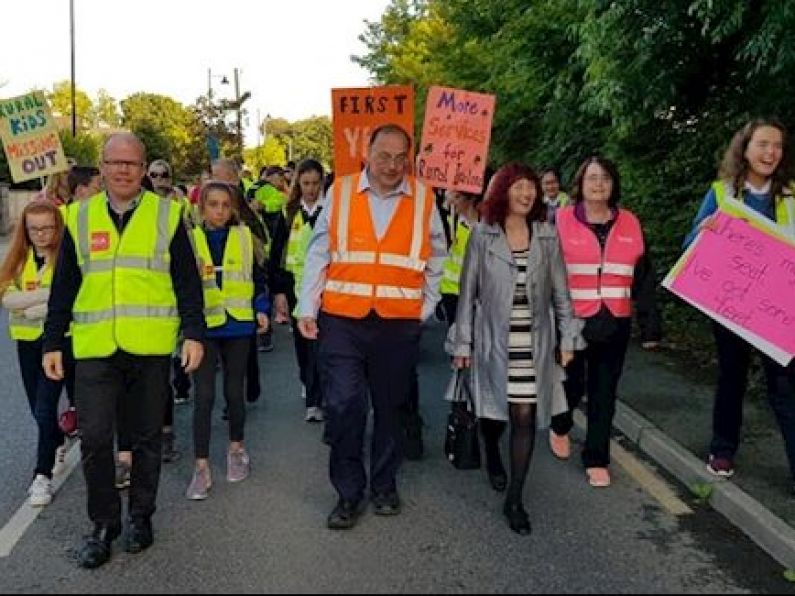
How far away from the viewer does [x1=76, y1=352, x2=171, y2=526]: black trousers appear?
4.33 meters

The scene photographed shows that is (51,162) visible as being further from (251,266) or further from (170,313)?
(170,313)

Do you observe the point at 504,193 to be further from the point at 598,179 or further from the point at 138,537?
the point at 138,537

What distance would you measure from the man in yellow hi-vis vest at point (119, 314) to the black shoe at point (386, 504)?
119 cm

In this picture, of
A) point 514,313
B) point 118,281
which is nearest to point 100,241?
point 118,281

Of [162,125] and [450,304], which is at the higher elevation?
[162,125]

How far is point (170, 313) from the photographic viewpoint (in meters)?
4.48

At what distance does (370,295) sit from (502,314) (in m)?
0.69

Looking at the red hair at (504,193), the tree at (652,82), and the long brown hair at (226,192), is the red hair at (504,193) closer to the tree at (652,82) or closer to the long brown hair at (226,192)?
the long brown hair at (226,192)

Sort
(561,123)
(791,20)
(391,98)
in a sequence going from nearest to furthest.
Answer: (791,20) < (391,98) < (561,123)

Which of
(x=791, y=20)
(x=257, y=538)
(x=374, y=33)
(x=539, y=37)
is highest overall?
(x=374, y=33)

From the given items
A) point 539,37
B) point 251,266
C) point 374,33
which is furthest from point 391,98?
point 374,33

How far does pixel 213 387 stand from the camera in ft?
18.2

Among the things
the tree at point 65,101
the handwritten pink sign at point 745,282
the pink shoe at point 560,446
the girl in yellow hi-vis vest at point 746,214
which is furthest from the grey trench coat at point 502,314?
the tree at point 65,101

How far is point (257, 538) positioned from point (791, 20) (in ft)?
15.5
